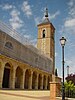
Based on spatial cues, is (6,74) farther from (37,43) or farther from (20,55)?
(37,43)

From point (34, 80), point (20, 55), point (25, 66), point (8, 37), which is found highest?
point (8, 37)

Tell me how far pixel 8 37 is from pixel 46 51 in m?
30.2

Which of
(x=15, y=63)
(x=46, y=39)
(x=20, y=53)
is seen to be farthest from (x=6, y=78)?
(x=46, y=39)

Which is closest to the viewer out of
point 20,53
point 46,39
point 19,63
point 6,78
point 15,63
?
point 15,63

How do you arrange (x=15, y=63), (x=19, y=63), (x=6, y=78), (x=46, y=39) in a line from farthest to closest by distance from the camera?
(x=46, y=39) < (x=19, y=63) < (x=6, y=78) < (x=15, y=63)

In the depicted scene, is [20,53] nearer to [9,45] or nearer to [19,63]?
[19,63]

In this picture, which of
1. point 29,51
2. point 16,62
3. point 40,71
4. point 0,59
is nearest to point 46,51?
point 40,71

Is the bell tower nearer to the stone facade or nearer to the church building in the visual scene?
the church building

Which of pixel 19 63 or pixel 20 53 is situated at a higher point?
pixel 20 53

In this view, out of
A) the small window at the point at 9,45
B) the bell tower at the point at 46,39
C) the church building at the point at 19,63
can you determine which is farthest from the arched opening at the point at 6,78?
the bell tower at the point at 46,39

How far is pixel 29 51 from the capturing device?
42.5 m

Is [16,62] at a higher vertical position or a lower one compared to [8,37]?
lower

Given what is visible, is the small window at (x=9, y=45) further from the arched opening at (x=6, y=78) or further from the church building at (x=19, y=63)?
the arched opening at (x=6, y=78)

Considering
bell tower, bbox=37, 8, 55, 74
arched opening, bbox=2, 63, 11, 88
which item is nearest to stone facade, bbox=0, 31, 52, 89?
arched opening, bbox=2, 63, 11, 88
